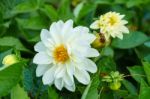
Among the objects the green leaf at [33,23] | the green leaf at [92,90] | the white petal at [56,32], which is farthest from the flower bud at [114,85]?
the green leaf at [33,23]

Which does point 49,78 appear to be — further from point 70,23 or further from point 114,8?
point 114,8

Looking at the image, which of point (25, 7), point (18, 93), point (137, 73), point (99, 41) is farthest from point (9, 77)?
point (25, 7)

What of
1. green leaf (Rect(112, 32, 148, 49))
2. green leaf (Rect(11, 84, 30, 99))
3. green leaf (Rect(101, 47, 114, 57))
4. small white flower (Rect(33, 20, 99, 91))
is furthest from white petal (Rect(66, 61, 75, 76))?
green leaf (Rect(112, 32, 148, 49))

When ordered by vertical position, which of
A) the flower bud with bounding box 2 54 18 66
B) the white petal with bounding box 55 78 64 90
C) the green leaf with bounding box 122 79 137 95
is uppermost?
the flower bud with bounding box 2 54 18 66

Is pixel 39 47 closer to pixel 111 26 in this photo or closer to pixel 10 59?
pixel 10 59

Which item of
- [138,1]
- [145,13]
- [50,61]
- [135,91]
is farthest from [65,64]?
[145,13]

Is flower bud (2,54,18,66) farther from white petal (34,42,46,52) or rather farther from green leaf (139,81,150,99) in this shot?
green leaf (139,81,150,99)
